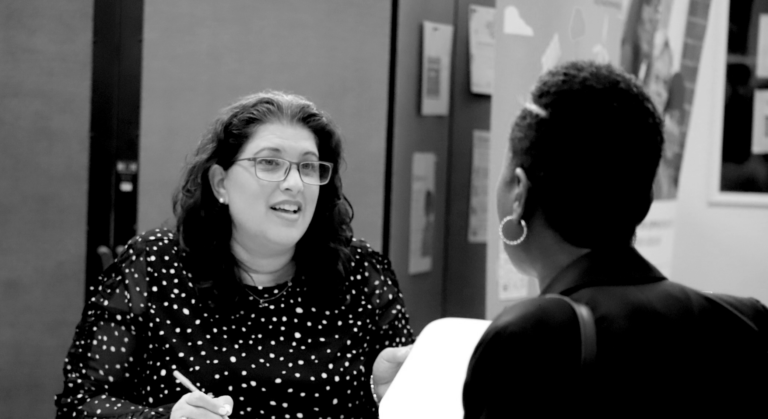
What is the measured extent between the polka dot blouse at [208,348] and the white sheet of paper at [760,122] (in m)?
2.75

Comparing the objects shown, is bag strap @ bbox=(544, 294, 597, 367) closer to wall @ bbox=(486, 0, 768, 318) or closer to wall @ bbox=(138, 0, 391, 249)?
wall @ bbox=(138, 0, 391, 249)

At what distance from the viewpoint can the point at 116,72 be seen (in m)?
2.63

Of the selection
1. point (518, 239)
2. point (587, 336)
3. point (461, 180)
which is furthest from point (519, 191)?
point (461, 180)

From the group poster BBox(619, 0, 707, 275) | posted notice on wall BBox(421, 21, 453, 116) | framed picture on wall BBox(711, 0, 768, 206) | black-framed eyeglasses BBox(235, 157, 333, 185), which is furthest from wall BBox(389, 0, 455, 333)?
framed picture on wall BBox(711, 0, 768, 206)

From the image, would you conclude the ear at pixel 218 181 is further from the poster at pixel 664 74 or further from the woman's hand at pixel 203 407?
the poster at pixel 664 74

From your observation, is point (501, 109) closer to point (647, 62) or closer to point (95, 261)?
point (647, 62)

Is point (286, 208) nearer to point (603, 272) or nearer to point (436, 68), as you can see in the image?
point (603, 272)

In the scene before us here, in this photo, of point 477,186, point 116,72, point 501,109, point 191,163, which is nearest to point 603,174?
point 191,163

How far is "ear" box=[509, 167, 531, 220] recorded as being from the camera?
2.99 feet

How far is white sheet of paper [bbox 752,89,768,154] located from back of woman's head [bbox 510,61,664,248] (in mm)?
3397

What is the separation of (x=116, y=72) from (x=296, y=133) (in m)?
1.00

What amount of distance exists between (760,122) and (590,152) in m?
3.47

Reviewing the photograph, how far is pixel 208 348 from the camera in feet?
5.85

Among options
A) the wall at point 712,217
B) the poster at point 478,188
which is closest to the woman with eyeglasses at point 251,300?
the poster at point 478,188
